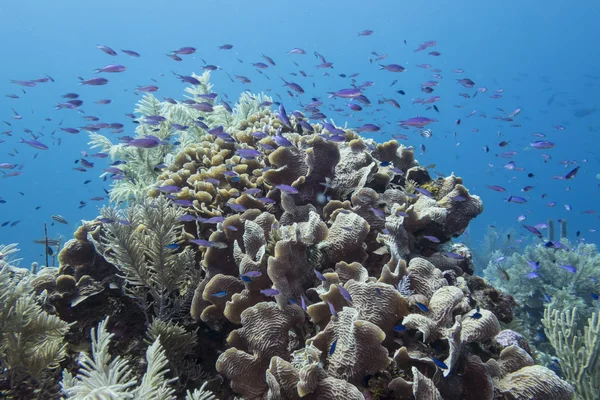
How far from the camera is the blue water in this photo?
4373 inches

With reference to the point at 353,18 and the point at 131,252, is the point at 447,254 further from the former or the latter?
the point at 353,18

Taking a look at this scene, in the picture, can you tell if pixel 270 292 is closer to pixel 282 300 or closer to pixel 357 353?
pixel 282 300

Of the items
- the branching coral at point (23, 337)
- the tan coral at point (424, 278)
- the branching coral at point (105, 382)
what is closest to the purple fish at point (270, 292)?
the branching coral at point (105, 382)

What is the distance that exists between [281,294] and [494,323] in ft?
5.35

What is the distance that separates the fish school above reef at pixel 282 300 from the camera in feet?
7.56

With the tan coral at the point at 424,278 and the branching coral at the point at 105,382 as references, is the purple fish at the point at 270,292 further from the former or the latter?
the tan coral at the point at 424,278

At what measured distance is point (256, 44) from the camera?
466 ft

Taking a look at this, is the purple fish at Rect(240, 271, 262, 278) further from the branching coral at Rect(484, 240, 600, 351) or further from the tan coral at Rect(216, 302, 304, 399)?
the branching coral at Rect(484, 240, 600, 351)

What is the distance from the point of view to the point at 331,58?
140m

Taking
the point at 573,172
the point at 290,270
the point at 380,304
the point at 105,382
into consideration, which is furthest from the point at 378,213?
the point at 573,172

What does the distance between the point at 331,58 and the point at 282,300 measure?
150016 millimetres

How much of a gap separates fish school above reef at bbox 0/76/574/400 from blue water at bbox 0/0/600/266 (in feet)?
351

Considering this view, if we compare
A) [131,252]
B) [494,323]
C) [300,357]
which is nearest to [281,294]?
[300,357]

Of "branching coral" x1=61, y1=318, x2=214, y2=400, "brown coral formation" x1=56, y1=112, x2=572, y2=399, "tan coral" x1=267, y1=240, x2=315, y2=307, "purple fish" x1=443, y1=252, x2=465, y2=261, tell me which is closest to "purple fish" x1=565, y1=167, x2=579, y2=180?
"brown coral formation" x1=56, y1=112, x2=572, y2=399
